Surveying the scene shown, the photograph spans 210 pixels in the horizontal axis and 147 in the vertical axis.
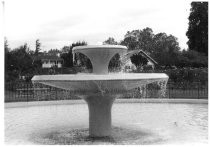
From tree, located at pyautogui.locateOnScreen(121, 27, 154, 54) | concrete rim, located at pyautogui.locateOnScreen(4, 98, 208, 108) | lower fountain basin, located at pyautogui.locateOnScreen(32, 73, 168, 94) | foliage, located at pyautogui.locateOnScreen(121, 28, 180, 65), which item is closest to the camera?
lower fountain basin, located at pyautogui.locateOnScreen(32, 73, 168, 94)

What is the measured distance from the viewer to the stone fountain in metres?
7.77

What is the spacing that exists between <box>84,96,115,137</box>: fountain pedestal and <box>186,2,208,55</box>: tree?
45.5 metres

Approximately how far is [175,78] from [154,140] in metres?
23.0

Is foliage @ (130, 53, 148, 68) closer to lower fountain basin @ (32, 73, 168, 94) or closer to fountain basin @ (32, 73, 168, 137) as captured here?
fountain basin @ (32, 73, 168, 137)

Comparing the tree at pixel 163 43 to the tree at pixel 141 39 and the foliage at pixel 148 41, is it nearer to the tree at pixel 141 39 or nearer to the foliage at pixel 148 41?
the foliage at pixel 148 41

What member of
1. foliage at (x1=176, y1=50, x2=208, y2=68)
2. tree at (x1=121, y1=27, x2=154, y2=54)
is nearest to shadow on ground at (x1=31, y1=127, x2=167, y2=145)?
foliage at (x1=176, y1=50, x2=208, y2=68)

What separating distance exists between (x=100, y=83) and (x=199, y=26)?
4793cm

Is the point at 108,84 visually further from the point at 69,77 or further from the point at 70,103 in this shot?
the point at 70,103

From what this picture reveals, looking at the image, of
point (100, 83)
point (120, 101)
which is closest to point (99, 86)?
point (100, 83)

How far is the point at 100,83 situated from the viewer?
7.79 m

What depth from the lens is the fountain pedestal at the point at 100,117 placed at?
8891 mm

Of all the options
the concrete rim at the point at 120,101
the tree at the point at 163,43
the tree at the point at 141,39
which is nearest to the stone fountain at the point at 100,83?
the concrete rim at the point at 120,101

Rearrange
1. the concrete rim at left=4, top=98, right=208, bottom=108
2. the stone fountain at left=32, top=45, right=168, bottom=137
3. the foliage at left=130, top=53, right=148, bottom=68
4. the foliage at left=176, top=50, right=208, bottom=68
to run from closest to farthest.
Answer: the stone fountain at left=32, top=45, right=168, bottom=137 < the concrete rim at left=4, top=98, right=208, bottom=108 < the foliage at left=176, top=50, right=208, bottom=68 < the foliage at left=130, top=53, right=148, bottom=68

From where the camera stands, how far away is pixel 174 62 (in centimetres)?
5009
